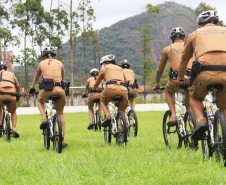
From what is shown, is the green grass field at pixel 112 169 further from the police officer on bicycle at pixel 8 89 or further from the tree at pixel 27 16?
the tree at pixel 27 16

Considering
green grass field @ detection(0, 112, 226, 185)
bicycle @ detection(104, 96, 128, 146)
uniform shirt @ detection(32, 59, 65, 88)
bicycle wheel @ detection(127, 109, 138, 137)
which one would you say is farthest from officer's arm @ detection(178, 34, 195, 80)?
bicycle wheel @ detection(127, 109, 138, 137)

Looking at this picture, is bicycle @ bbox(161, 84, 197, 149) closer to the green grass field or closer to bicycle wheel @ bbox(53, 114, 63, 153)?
the green grass field

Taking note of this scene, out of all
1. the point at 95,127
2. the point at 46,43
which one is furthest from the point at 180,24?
the point at 95,127

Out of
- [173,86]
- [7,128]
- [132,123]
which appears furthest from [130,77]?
[173,86]

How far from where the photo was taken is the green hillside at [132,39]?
81.2 meters

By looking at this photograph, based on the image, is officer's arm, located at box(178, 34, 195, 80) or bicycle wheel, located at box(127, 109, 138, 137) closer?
officer's arm, located at box(178, 34, 195, 80)

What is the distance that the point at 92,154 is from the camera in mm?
7199

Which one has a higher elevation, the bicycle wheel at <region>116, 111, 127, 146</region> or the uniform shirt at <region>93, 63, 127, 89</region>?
the uniform shirt at <region>93, 63, 127, 89</region>

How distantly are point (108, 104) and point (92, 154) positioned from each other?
2.22m

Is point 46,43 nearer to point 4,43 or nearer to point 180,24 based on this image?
point 4,43

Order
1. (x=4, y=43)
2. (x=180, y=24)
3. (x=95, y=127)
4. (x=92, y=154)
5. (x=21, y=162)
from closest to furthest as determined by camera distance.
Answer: (x=21, y=162), (x=92, y=154), (x=95, y=127), (x=4, y=43), (x=180, y=24)

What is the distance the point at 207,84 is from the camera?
5312mm

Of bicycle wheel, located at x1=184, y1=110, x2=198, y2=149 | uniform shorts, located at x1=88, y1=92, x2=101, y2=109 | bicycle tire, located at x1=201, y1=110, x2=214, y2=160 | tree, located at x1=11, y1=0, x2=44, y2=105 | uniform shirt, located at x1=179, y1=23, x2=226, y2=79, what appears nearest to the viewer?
uniform shirt, located at x1=179, y1=23, x2=226, y2=79

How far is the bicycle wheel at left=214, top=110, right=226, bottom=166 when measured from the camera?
5062mm
